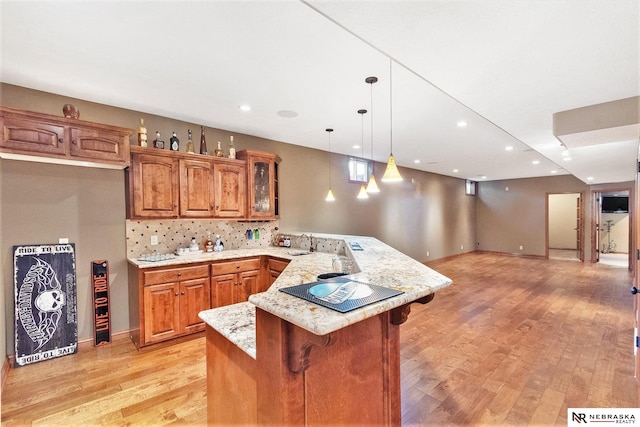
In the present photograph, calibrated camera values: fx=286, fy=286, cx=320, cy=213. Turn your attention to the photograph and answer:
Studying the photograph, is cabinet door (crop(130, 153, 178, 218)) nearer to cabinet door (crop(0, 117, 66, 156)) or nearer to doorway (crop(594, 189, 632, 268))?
cabinet door (crop(0, 117, 66, 156))

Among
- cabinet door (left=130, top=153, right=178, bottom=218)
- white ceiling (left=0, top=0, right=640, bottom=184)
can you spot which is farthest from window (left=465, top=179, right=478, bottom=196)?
cabinet door (left=130, top=153, right=178, bottom=218)

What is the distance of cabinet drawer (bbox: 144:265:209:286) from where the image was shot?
3.06 meters

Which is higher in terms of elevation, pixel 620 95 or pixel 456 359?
pixel 620 95

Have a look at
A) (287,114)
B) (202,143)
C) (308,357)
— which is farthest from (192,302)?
(308,357)

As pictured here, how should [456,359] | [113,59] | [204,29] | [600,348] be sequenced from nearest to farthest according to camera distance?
[204,29], [113,59], [456,359], [600,348]

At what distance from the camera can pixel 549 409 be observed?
2154 mm

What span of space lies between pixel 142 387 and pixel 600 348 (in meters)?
4.58

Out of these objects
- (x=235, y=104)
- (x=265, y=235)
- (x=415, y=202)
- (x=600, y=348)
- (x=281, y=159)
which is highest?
(x=235, y=104)

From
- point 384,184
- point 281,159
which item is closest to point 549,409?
point 281,159

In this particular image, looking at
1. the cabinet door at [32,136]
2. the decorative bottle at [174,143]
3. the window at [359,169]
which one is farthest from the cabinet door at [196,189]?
the window at [359,169]

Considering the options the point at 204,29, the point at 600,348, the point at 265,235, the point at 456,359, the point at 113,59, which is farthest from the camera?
the point at 265,235

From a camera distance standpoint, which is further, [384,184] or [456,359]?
[384,184]

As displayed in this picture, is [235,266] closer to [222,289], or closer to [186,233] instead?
[222,289]

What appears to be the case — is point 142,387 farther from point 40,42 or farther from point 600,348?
point 600,348
